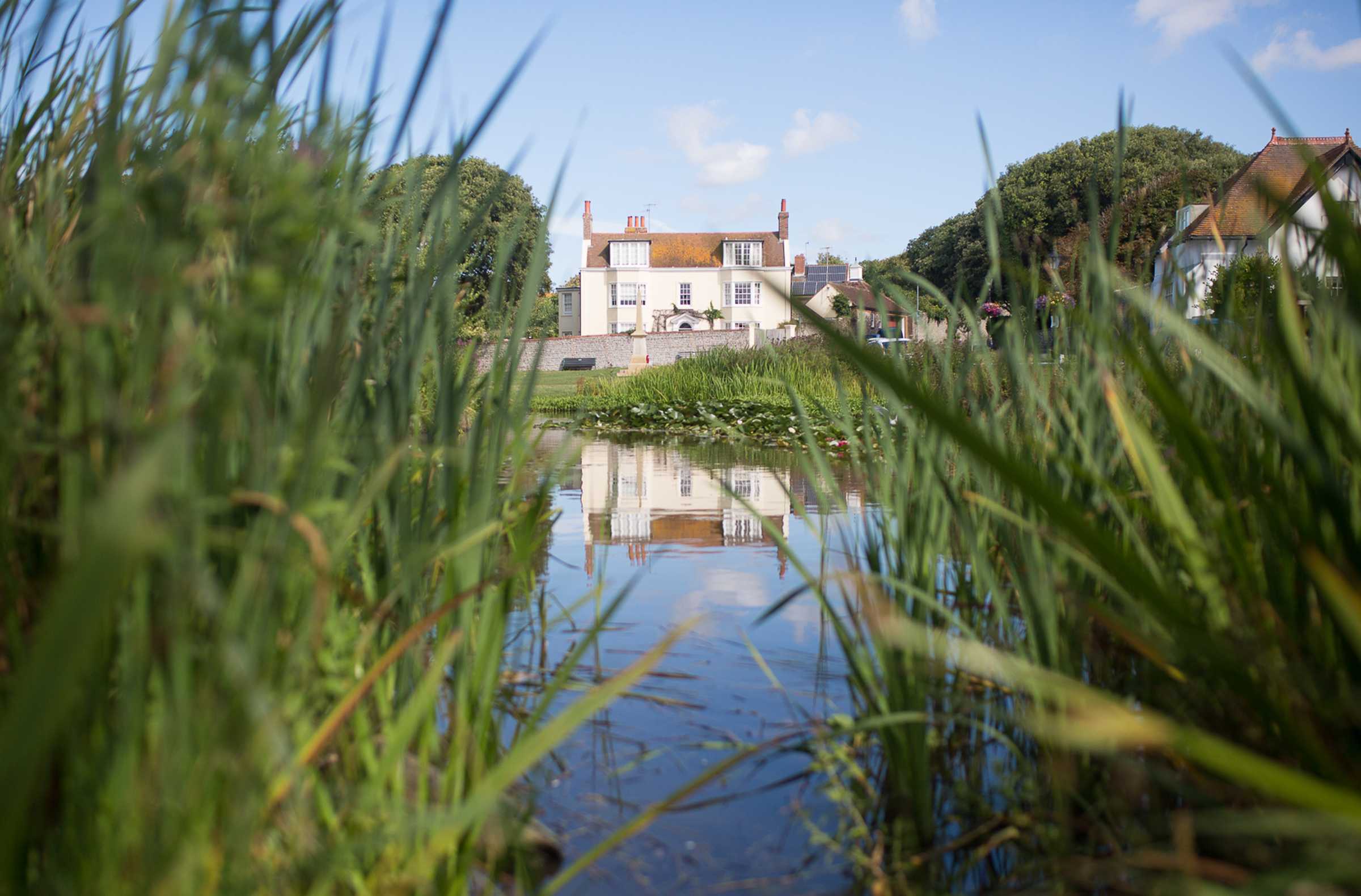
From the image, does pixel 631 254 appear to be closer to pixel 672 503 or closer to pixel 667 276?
pixel 667 276

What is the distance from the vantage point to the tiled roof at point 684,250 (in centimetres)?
4969

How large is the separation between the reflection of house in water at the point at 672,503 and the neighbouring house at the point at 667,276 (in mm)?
40905

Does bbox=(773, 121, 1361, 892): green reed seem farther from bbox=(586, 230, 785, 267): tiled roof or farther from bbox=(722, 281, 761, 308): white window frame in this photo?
bbox=(586, 230, 785, 267): tiled roof

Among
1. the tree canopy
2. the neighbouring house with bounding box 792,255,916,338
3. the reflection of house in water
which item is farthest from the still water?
the tree canopy

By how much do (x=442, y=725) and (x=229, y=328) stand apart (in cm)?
130

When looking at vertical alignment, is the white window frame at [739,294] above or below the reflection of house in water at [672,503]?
above

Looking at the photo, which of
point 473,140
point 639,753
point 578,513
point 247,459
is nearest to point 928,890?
point 639,753

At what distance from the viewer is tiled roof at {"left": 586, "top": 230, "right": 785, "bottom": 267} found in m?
49.7

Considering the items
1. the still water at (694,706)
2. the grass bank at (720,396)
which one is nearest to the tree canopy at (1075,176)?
the grass bank at (720,396)

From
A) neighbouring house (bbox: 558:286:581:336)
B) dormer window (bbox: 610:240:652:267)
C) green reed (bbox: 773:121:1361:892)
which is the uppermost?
dormer window (bbox: 610:240:652:267)

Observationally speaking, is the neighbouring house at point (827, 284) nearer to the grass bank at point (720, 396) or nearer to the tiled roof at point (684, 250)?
the tiled roof at point (684, 250)

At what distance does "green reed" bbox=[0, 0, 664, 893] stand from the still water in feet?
0.69

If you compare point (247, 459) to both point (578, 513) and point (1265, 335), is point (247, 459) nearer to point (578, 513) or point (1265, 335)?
point (1265, 335)

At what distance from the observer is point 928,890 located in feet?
4.55
